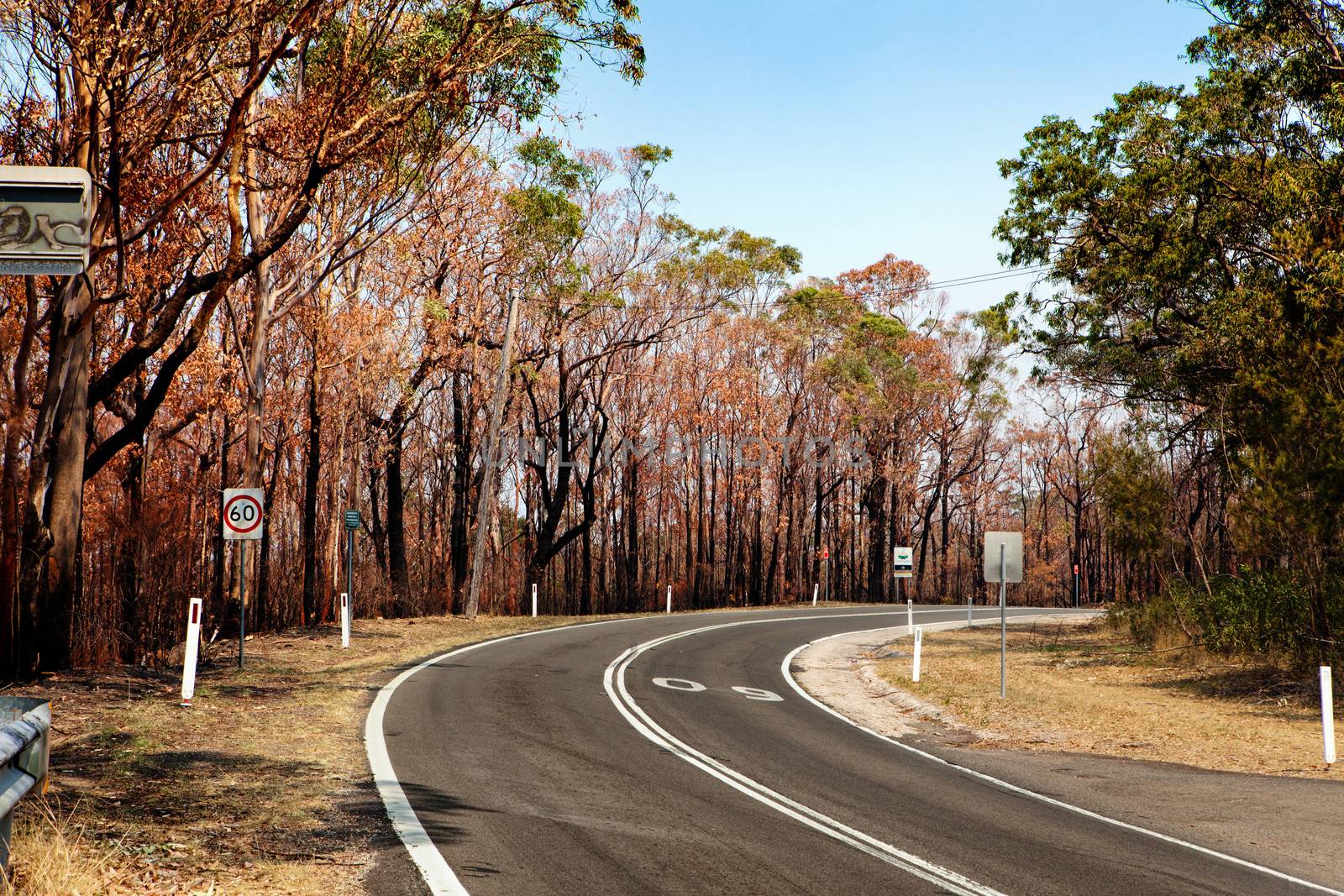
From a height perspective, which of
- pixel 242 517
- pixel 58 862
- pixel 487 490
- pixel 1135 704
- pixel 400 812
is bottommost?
pixel 1135 704

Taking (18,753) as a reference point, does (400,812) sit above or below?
below

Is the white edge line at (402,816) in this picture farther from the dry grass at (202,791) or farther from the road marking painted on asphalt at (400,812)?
the dry grass at (202,791)

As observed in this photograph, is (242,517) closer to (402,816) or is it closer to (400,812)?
(400,812)

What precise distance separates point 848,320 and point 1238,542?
36.2 m

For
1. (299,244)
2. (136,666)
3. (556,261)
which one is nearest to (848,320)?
(556,261)

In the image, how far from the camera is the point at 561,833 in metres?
7.45

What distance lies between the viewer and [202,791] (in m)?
8.08

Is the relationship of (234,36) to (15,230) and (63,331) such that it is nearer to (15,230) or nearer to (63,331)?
(63,331)

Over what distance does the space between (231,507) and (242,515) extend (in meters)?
0.22

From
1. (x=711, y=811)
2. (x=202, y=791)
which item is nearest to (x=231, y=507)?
(x=202, y=791)

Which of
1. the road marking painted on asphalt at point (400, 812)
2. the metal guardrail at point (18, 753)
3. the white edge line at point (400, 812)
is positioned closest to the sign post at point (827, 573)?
the road marking painted on asphalt at point (400, 812)

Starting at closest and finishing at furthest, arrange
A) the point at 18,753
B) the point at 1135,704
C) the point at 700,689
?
the point at 18,753, the point at 700,689, the point at 1135,704

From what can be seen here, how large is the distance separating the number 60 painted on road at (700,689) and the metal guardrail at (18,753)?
467 inches

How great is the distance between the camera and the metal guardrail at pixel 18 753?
441 centimetres
